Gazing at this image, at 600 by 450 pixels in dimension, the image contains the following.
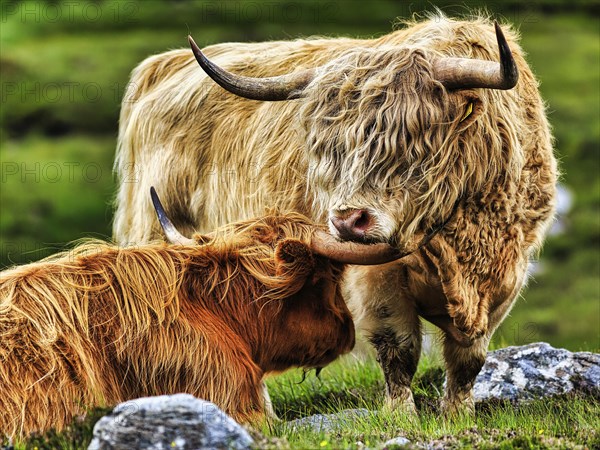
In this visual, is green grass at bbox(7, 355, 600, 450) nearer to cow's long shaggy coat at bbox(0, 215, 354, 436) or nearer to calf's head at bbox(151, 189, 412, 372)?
cow's long shaggy coat at bbox(0, 215, 354, 436)

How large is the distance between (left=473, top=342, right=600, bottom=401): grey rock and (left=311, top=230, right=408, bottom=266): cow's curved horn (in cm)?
184

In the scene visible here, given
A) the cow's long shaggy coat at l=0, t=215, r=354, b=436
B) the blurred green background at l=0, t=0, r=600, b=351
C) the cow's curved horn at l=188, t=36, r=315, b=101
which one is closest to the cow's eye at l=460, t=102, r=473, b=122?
the cow's curved horn at l=188, t=36, r=315, b=101

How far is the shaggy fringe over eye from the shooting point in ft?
20.4

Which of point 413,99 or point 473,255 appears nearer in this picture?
point 413,99

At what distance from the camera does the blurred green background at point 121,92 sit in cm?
Result: 2522

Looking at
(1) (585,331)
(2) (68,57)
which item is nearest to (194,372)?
(1) (585,331)

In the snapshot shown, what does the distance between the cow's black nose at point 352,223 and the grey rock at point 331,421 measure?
117 centimetres

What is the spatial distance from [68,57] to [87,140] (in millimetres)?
5097

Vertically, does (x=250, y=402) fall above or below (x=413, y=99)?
below

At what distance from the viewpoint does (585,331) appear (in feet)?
72.1

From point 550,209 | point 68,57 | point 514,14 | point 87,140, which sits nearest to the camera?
point 550,209

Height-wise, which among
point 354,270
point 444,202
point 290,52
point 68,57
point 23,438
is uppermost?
point 290,52

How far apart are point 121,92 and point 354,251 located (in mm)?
27433

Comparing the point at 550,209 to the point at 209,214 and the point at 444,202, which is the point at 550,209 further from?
the point at 209,214
